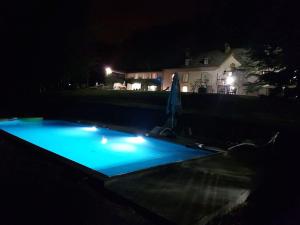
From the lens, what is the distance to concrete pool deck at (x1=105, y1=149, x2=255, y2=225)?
184 inches

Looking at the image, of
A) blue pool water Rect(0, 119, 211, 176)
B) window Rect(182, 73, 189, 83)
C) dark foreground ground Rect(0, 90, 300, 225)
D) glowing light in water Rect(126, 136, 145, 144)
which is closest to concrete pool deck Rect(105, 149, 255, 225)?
dark foreground ground Rect(0, 90, 300, 225)

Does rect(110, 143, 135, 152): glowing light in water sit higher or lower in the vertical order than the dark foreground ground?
lower

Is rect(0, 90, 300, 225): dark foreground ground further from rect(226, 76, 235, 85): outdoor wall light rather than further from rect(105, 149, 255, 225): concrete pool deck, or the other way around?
rect(226, 76, 235, 85): outdoor wall light

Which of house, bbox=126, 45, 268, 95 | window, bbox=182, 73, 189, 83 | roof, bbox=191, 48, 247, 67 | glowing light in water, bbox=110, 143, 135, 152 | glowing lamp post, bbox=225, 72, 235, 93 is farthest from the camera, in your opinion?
window, bbox=182, 73, 189, 83

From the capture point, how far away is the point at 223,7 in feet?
42.4

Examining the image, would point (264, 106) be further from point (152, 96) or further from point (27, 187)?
point (27, 187)

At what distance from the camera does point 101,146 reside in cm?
1280

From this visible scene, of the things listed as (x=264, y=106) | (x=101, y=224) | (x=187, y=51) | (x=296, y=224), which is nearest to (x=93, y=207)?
(x=101, y=224)

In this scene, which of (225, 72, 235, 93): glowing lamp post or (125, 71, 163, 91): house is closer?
(225, 72, 235, 93): glowing lamp post

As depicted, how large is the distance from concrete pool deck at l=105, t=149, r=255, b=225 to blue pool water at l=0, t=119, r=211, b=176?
2383 millimetres

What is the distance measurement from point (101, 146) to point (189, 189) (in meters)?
7.70

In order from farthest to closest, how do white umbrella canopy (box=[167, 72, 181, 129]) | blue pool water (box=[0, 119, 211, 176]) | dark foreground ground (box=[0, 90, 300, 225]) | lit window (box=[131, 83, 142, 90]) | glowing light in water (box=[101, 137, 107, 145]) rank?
lit window (box=[131, 83, 142, 90])
glowing light in water (box=[101, 137, 107, 145])
white umbrella canopy (box=[167, 72, 181, 129])
blue pool water (box=[0, 119, 211, 176])
dark foreground ground (box=[0, 90, 300, 225])

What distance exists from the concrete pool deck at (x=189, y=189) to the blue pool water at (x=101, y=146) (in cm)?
238

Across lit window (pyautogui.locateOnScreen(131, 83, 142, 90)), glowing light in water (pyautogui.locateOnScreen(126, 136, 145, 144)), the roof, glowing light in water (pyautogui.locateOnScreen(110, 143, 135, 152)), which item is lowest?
glowing light in water (pyautogui.locateOnScreen(110, 143, 135, 152))
